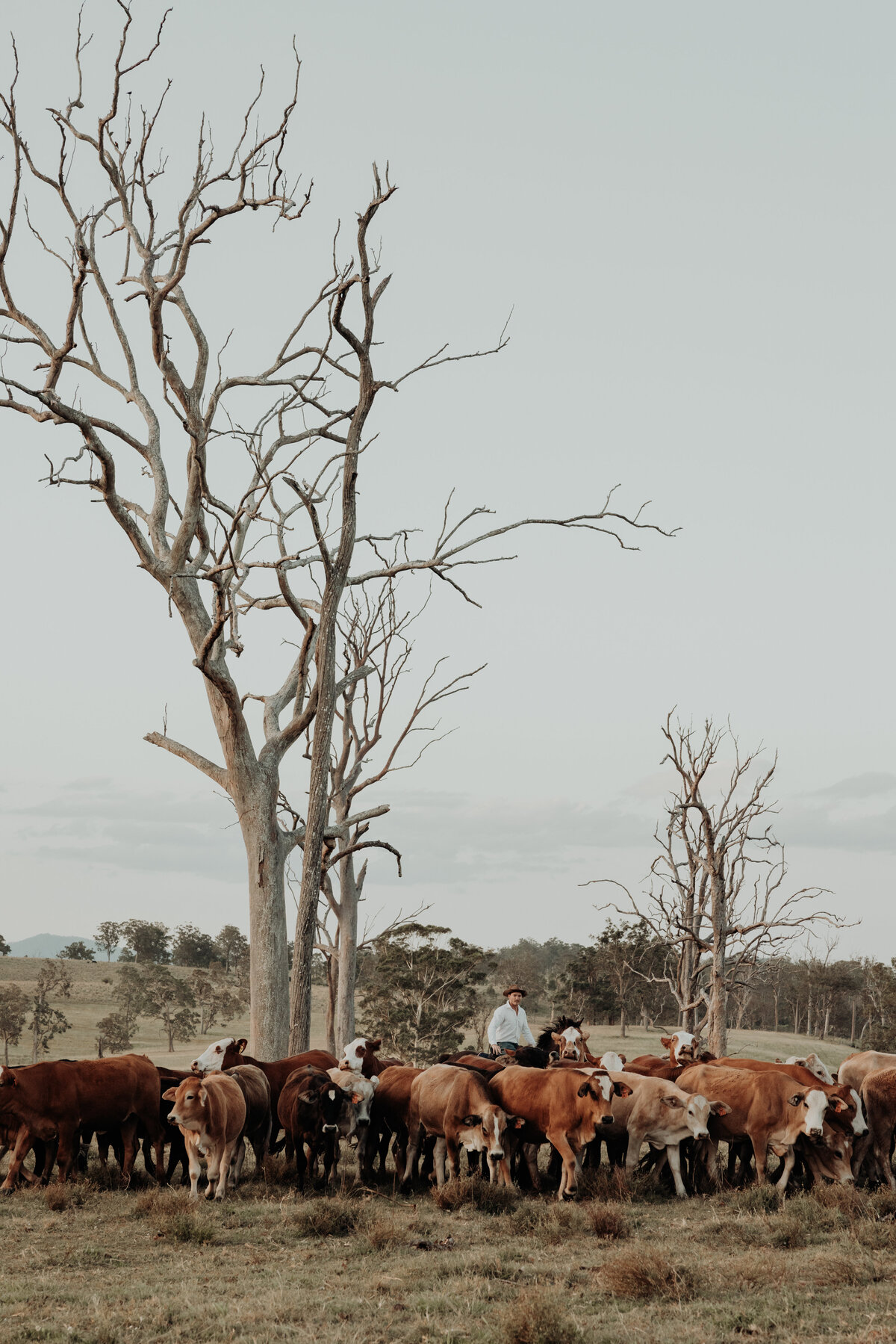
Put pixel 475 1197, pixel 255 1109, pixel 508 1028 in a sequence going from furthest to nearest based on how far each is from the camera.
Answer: pixel 508 1028 < pixel 255 1109 < pixel 475 1197

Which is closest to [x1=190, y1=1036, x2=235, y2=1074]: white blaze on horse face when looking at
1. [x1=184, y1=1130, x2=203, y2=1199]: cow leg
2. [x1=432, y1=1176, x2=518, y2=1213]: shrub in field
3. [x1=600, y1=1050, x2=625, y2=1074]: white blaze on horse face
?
[x1=184, y1=1130, x2=203, y2=1199]: cow leg

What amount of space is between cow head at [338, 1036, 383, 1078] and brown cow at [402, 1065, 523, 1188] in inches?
51.6

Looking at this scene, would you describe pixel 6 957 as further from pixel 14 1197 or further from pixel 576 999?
pixel 14 1197

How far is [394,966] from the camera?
44.6 metres

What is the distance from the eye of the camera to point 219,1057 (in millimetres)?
13633

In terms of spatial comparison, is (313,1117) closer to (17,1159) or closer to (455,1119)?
(455,1119)

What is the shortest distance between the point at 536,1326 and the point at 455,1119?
5.06 meters

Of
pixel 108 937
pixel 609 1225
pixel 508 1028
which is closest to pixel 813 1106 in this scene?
pixel 609 1225

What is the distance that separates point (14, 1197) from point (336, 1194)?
10.4ft

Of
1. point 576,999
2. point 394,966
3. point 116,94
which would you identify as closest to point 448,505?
point 116,94

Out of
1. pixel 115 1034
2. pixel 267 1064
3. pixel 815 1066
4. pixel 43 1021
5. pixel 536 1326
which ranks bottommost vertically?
pixel 115 1034

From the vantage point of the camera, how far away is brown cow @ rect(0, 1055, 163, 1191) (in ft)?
38.6

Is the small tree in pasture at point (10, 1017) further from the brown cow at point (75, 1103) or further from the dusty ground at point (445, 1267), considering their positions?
the dusty ground at point (445, 1267)

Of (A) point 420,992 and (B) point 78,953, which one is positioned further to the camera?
(B) point 78,953
